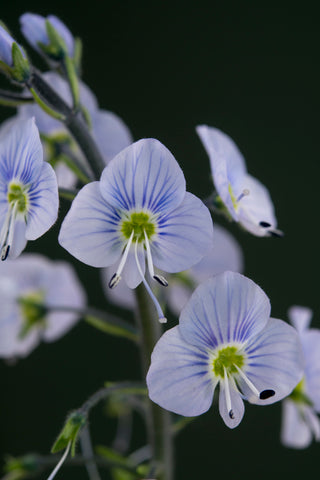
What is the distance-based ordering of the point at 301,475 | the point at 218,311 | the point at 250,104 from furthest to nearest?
the point at 250,104
the point at 301,475
the point at 218,311

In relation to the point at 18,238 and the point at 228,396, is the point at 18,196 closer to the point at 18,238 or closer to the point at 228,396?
the point at 18,238

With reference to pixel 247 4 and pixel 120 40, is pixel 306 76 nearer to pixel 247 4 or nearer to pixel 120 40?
pixel 247 4

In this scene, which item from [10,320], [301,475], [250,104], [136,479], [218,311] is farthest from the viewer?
[250,104]

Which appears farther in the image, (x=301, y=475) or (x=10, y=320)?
(x=301, y=475)

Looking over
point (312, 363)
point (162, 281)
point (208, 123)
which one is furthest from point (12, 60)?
point (208, 123)

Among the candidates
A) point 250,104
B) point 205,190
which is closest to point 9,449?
point 205,190

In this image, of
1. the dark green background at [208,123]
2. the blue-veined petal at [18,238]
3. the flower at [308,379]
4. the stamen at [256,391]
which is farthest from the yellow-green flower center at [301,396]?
the dark green background at [208,123]
